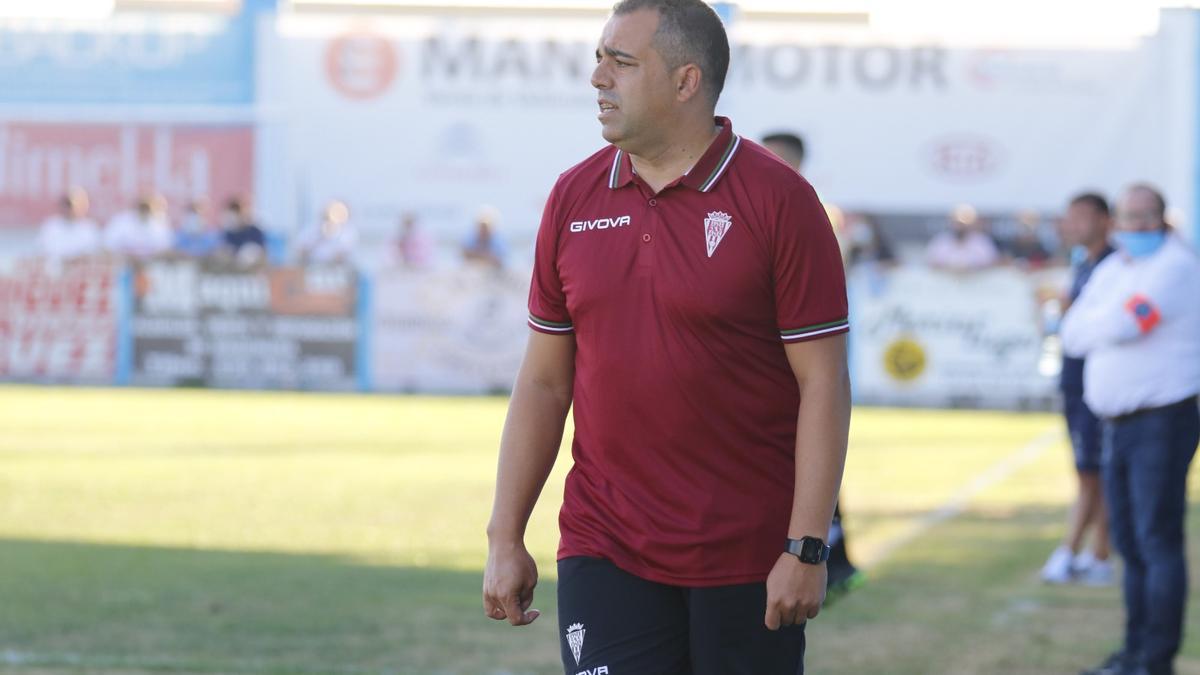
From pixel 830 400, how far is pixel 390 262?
2258 cm

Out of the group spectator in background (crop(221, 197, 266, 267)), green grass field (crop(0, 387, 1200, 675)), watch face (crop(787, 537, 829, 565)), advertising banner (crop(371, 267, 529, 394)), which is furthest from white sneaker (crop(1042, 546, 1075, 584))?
spectator in background (crop(221, 197, 266, 267))

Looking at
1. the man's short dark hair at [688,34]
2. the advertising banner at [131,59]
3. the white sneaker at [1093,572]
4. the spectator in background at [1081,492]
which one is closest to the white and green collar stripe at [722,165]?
the man's short dark hair at [688,34]

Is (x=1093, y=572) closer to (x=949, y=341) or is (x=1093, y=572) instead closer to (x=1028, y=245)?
(x=949, y=341)

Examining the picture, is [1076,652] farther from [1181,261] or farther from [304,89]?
[304,89]

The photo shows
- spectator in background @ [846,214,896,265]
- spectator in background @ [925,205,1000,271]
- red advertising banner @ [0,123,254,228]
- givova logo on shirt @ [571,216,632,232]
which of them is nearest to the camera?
givova logo on shirt @ [571,216,632,232]

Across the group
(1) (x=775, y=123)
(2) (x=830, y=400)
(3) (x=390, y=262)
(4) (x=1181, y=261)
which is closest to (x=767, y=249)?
(2) (x=830, y=400)

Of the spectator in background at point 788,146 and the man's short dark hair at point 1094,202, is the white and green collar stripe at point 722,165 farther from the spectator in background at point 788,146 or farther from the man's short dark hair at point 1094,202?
the man's short dark hair at point 1094,202

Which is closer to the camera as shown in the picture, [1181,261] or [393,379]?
[1181,261]

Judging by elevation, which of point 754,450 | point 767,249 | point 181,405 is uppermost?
point 767,249

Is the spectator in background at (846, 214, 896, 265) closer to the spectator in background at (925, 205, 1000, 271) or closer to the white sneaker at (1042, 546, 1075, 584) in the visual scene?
the spectator in background at (925, 205, 1000, 271)

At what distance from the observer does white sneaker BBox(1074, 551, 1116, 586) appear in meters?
11.6

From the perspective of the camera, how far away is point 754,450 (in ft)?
14.9

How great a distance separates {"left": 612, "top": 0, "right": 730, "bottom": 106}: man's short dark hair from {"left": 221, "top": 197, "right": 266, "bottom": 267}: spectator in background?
21.7m

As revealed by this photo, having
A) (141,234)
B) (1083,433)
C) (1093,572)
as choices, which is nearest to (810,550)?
(1083,433)
